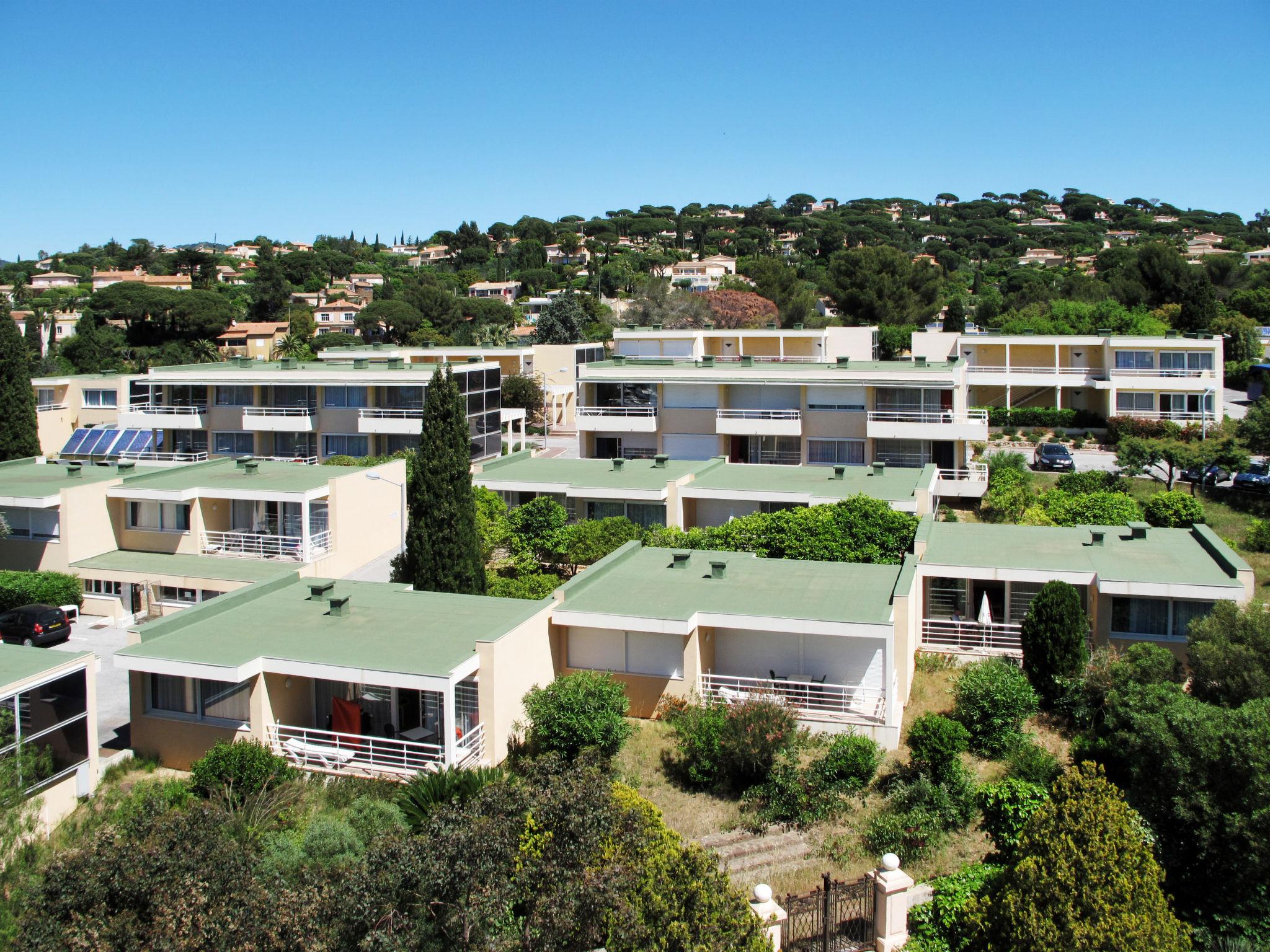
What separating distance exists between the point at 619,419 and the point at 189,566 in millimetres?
19729

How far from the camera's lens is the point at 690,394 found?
45531 millimetres

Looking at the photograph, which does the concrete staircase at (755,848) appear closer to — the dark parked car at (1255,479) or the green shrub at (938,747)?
the green shrub at (938,747)

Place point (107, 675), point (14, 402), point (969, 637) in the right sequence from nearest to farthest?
point (969, 637) → point (107, 675) → point (14, 402)

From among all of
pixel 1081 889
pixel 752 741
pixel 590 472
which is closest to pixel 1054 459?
pixel 590 472

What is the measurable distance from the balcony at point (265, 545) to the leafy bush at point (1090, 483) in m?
26.8

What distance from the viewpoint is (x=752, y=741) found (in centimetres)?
1972

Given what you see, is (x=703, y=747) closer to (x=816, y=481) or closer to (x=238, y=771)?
(x=238, y=771)

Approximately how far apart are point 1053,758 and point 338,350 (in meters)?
55.1

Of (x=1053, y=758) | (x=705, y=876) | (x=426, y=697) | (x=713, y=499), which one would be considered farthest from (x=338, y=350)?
(x=705, y=876)

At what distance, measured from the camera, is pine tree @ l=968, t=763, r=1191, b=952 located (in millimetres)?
12492

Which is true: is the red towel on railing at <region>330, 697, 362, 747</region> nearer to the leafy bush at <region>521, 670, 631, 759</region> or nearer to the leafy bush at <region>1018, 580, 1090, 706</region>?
the leafy bush at <region>521, 670, 631, 759</region>

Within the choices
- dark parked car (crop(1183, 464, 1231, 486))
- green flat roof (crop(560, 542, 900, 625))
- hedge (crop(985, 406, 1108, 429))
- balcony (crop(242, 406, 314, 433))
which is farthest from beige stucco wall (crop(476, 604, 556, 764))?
hedge (crop(985, 406, 1108, 429))

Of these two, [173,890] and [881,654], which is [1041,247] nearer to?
[881,654]

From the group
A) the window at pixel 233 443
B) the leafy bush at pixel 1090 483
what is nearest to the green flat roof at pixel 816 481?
the leafy bush at pixel 1090 483
